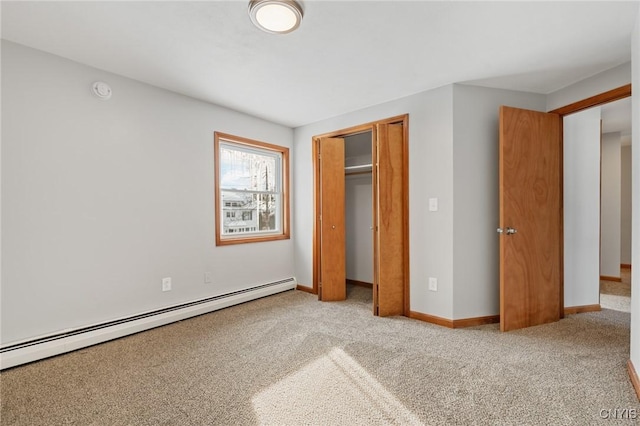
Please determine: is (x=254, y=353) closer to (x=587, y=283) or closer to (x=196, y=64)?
(x=196, y=64)

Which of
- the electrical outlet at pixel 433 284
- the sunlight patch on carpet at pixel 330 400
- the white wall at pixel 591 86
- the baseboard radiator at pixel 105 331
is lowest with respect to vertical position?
the sunlight patch on carpet at pixel 330 400

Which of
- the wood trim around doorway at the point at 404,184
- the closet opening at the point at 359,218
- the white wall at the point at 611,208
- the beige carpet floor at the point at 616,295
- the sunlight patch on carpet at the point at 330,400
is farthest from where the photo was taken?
the white wall at the point at 611,208

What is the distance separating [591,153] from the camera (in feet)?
10.7

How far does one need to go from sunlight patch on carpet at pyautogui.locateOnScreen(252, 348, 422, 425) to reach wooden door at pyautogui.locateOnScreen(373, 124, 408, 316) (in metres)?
1.19

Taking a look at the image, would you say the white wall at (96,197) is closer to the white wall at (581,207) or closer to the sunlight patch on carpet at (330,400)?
the sunlight patch on carpet at (330,400)

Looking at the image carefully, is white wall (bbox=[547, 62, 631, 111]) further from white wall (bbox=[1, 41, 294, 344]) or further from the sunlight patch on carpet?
white wall (bbox=[1, 41, 294, 344])

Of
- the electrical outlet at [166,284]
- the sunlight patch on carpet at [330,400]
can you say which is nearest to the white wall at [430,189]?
the sunlight patch on carpet at [330,400]

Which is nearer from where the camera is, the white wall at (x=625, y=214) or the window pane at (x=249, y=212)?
the window pane at (x=249, y=212)

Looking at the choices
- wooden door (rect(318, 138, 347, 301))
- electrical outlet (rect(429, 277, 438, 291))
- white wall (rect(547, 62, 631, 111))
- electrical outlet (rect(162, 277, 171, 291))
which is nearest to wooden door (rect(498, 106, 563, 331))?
white wall (rect(547, 62, 631, 111))

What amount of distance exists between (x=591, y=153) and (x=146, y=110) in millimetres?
4652

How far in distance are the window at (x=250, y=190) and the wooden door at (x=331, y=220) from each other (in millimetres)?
720

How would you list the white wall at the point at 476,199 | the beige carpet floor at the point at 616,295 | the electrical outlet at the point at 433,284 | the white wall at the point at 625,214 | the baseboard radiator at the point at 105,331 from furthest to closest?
1. the white wall at the point at 625,214
2. the beige carpet floor at the point at 616,295
3. the electrical outlet at the point at 433,284
4. the white wall at the point at 476,199
5. the baseboard radiator at the point at 105,331

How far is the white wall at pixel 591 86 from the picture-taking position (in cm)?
247

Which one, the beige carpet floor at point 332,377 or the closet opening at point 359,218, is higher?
the closet opening at point 359,218
